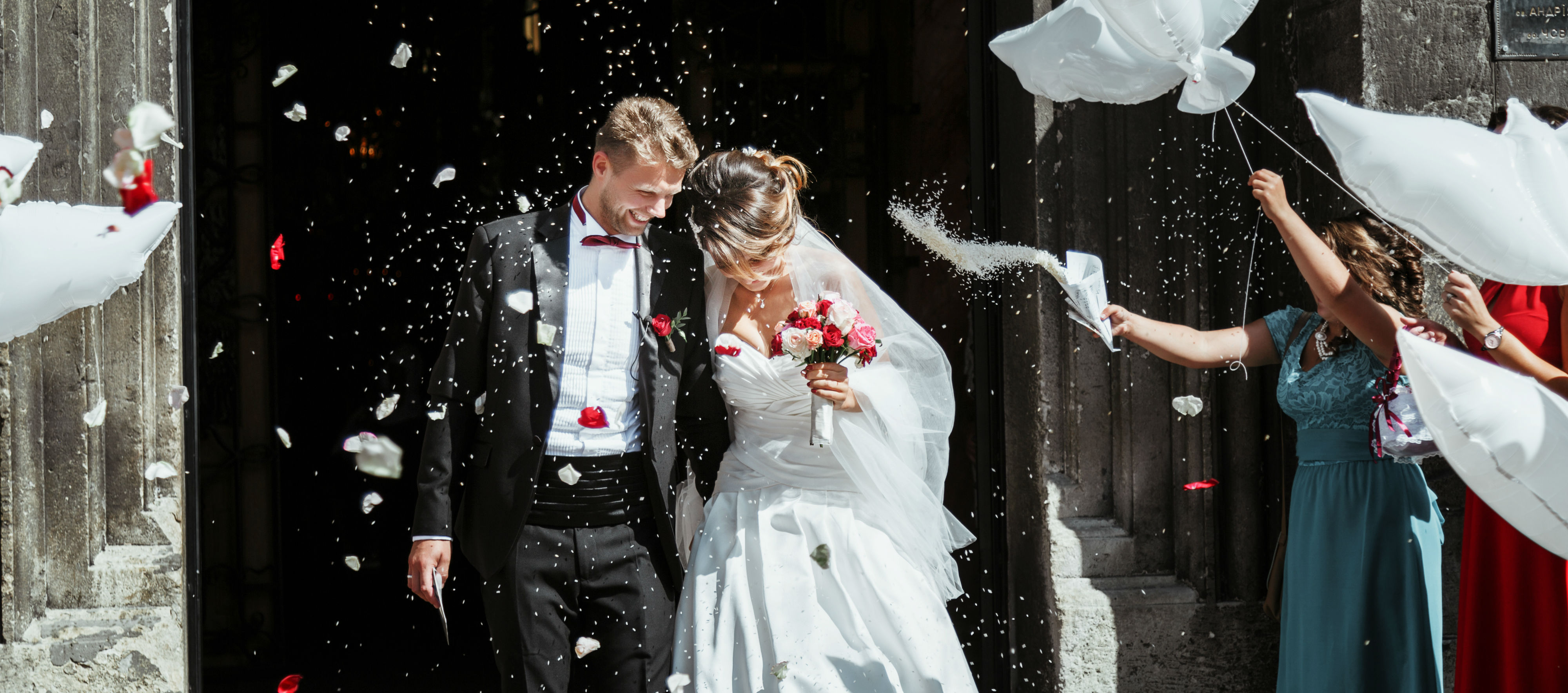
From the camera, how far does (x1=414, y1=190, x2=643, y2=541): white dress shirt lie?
2.63 metres

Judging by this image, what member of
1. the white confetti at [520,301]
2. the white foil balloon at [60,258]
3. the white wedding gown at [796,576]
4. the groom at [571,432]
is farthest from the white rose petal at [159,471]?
the white wedding gown at [796,576]

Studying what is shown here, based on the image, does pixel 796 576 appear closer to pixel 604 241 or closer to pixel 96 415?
pixel 604 241

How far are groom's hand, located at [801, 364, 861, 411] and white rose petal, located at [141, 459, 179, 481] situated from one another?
1.97 meters

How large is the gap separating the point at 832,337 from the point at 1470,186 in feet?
4.40

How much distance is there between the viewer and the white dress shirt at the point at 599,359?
2.63m

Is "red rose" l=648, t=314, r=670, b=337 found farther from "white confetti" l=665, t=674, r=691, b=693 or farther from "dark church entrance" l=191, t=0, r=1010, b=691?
"dark church entrance" l=191, t=0, r=1010, b=691

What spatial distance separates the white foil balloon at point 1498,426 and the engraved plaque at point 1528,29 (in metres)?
A: 1.63

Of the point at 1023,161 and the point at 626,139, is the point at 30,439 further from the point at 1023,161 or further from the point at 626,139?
the point at 1023,161

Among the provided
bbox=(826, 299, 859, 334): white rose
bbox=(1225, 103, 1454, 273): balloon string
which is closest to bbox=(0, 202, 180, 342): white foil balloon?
bbox=(826, 299, 859, 334): white rose

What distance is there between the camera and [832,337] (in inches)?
104

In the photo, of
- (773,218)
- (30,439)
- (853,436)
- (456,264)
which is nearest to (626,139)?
(773,218)

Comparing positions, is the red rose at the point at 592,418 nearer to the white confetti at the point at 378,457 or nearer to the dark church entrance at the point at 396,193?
the white confetti at the point at 378,457

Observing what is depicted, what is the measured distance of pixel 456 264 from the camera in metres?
5.31

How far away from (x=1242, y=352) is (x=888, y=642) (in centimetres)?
133
